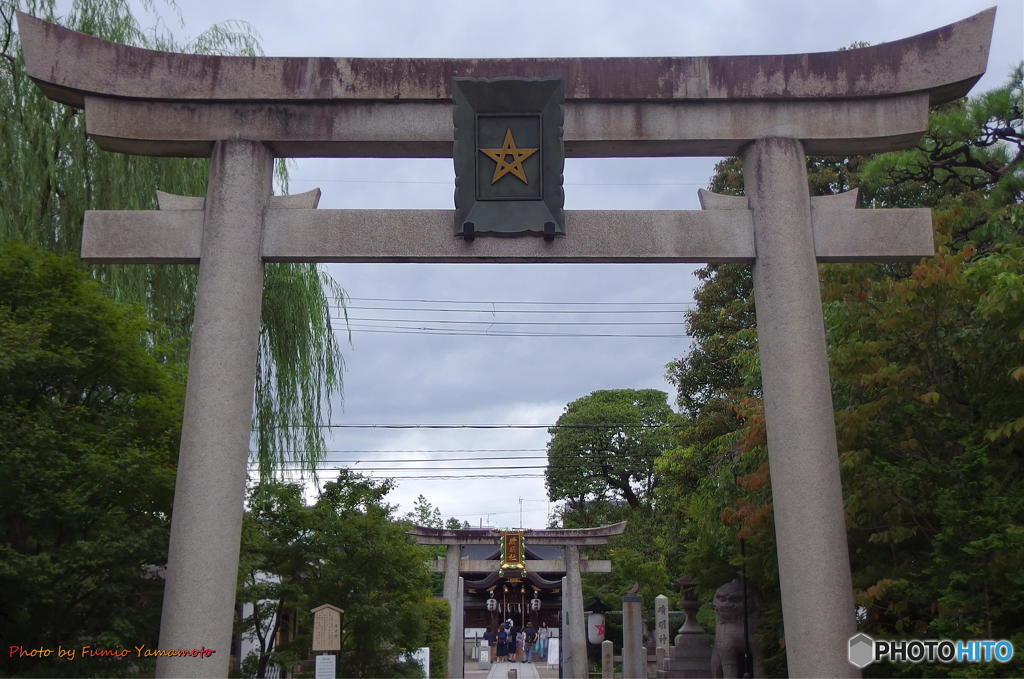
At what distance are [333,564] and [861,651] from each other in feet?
22.9

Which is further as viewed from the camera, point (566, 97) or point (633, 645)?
point (633, 645)

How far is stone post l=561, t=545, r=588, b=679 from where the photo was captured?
27.1 meters

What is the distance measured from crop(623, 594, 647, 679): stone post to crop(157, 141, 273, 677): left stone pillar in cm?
1402

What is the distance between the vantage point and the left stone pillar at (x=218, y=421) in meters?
7.26

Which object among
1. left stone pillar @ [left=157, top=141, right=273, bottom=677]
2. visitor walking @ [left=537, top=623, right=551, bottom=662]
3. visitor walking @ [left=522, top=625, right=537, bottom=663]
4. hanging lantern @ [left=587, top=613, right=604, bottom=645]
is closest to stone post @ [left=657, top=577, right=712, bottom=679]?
hanging lantern @ [left=587, top=613, right=604, bottom=645]

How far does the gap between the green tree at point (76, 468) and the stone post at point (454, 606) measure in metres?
17.6

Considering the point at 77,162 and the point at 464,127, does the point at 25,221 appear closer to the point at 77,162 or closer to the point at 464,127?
the point at 77,162

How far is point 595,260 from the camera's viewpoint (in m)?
8.12

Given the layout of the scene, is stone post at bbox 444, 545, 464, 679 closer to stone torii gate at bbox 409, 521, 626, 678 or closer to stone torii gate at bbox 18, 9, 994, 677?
stone torii gate at bbox 409, 521, 626, 678

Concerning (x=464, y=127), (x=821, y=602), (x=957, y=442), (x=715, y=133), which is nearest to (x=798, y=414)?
(x=821, y=602)

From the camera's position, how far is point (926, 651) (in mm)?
7688

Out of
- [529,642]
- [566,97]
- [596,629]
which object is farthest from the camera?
[529,642]

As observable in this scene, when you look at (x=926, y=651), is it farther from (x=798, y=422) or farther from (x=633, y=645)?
(x=633, y=645)

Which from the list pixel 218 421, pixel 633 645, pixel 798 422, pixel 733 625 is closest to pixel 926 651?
pixel 798 422
